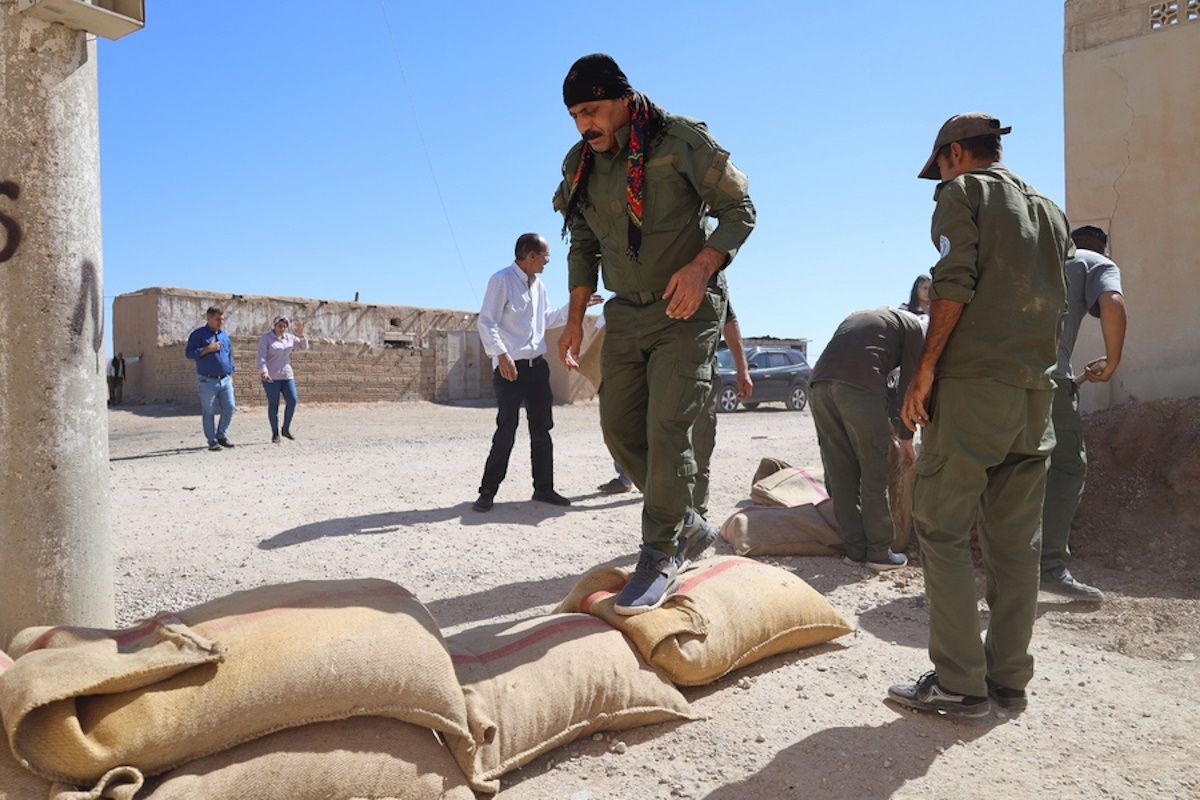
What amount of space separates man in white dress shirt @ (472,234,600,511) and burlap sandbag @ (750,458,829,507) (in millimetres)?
1418

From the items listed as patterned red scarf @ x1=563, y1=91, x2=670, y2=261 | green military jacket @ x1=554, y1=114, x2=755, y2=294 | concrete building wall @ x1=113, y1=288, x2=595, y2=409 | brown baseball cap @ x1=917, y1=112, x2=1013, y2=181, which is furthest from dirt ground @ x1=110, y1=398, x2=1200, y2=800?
concrete building wall @ x1=113, y1=288, x2=595, y2=409

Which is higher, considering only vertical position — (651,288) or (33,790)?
(651,288)

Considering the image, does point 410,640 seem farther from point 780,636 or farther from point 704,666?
point 780,636

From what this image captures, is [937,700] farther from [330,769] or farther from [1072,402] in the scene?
[1072,402]

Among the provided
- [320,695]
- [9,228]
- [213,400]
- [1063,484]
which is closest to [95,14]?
[9,228]

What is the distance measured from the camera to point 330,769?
2.10 meters

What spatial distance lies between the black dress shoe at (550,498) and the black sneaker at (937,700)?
3.63 m

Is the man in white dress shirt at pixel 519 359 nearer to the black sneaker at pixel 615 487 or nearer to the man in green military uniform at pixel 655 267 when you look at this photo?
the black sneaker at pixel 615 487

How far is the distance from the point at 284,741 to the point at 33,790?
0.52 meters

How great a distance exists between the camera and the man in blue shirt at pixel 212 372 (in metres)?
10.4

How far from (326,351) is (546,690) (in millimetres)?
19954

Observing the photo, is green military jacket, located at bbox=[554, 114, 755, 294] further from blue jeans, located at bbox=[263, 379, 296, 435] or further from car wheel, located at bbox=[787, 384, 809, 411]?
car wheel, located at bbox=[787, 384, 809, 411]

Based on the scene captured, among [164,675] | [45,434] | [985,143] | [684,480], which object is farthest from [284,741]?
[985,143]

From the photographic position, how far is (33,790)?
1870 millimetres
